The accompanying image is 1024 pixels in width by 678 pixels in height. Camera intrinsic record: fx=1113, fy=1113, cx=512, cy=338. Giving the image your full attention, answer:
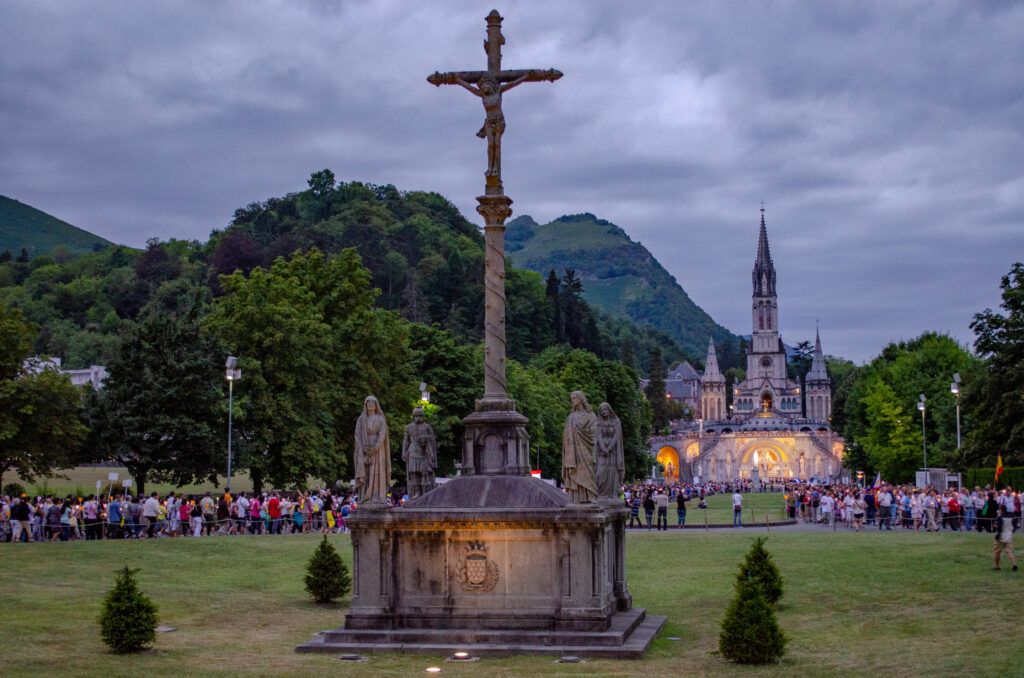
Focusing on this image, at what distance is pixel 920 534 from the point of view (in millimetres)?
35062

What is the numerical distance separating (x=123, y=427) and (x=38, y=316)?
9425cm

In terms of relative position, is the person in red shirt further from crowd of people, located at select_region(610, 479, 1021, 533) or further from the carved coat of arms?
the carved coat of arms

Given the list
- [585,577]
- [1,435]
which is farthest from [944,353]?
[585,577]

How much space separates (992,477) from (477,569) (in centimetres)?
4143

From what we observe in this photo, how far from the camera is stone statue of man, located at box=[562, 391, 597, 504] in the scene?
16.5 metres

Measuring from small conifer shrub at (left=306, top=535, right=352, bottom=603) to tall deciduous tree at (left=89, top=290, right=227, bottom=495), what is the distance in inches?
804

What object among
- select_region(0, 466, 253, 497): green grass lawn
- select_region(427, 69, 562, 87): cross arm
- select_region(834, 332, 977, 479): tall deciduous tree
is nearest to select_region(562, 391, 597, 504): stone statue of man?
select_region(427, 69, 562, 87): cross arm

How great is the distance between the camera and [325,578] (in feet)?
70.2

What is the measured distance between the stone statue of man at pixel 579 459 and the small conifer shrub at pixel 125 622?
20.5 ft

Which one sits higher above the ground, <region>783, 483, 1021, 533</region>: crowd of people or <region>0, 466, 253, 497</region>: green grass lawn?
<region>0, 466, 253, 497</region>: green grass lawn

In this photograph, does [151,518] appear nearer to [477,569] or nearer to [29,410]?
[29,410]

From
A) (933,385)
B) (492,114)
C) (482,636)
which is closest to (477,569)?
(482,636)

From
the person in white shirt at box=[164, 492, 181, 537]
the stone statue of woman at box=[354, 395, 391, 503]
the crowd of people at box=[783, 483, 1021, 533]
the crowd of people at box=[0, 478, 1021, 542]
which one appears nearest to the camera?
the stone statue of woman at box=[354, 395, 391, 503]

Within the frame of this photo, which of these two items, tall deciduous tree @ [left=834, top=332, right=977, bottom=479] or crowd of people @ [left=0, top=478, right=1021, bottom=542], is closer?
crowd of people @ [left=0, top=478, right=1021, bottom=542]
